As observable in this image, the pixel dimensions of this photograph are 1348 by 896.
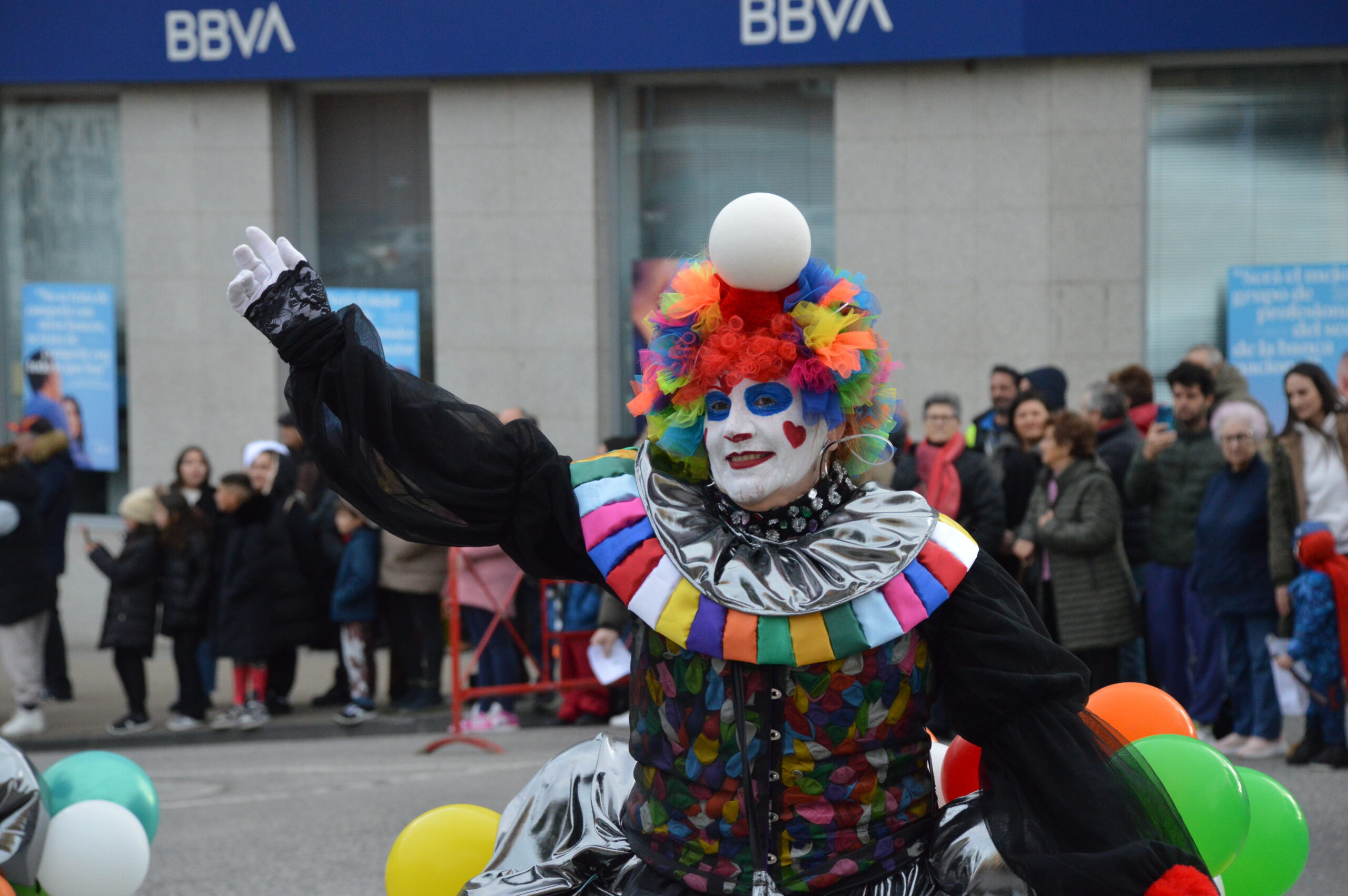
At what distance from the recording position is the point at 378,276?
13242mm

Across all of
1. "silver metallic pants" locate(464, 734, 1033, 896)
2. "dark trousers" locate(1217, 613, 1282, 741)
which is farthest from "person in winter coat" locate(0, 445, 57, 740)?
"silver metallic pants" locate(464, 734, 1033, 896)

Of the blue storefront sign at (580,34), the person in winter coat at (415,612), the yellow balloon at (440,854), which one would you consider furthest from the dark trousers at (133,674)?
the yellow balloon at (440,854)

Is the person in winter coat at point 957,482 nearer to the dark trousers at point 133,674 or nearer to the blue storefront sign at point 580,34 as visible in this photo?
the blue storefront sign at point 580,34

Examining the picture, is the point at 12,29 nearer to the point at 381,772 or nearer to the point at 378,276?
the point at 378,276

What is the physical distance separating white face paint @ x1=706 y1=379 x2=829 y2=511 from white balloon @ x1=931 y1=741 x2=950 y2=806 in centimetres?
65

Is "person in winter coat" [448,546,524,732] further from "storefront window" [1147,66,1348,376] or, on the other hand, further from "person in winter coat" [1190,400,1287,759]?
"storefront window" [1147,66,1348,376]

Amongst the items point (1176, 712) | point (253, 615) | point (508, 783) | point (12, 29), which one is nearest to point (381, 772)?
point (508, 783)

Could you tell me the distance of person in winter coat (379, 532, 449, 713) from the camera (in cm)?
948

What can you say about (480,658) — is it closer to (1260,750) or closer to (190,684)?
(190,684)

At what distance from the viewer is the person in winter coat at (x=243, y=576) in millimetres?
9305

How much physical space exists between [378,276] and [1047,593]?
7138 mm

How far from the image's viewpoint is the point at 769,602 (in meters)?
2.79

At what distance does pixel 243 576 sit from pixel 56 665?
175 cm

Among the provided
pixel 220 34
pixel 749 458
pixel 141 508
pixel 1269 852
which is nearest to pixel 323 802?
pixel 141 508
